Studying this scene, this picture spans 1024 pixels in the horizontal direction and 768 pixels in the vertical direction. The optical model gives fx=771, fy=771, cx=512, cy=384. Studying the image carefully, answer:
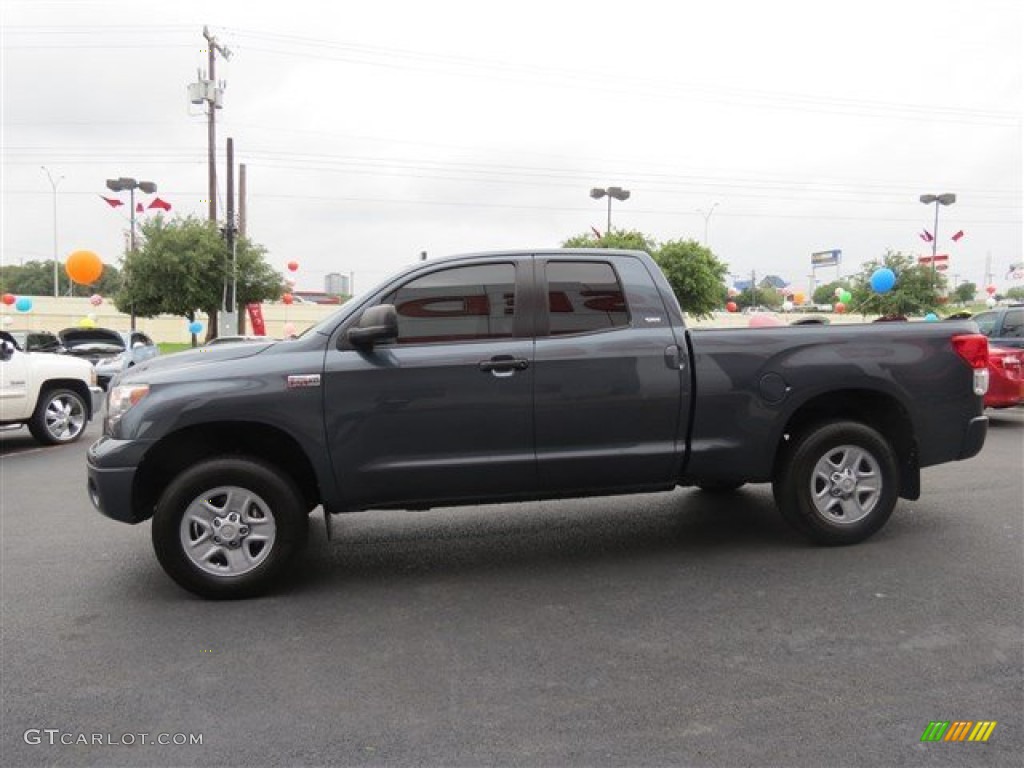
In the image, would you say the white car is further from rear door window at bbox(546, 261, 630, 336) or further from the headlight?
rear door window at bbox(546, 261, 630, 336)

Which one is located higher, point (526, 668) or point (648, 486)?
point (648, 486)

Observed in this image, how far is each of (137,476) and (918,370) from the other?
4.89 meters

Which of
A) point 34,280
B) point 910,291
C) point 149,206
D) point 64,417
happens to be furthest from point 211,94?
point 34,280

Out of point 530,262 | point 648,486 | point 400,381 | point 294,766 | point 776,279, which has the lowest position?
point 294,766

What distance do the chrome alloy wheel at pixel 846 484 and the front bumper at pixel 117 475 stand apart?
4.09 metres

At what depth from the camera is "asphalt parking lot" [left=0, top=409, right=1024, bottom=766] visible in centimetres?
288

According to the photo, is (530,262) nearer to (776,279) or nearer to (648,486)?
(648,486)

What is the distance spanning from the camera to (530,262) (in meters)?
4.75

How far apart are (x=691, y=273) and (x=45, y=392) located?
135 feet

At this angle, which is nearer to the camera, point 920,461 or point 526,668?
point 526,668

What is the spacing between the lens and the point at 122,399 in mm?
4355


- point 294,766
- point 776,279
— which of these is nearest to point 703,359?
point 294,766

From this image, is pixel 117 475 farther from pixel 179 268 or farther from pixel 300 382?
pixel 179 268

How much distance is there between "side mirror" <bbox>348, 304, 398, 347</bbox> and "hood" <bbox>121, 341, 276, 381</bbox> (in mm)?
569
